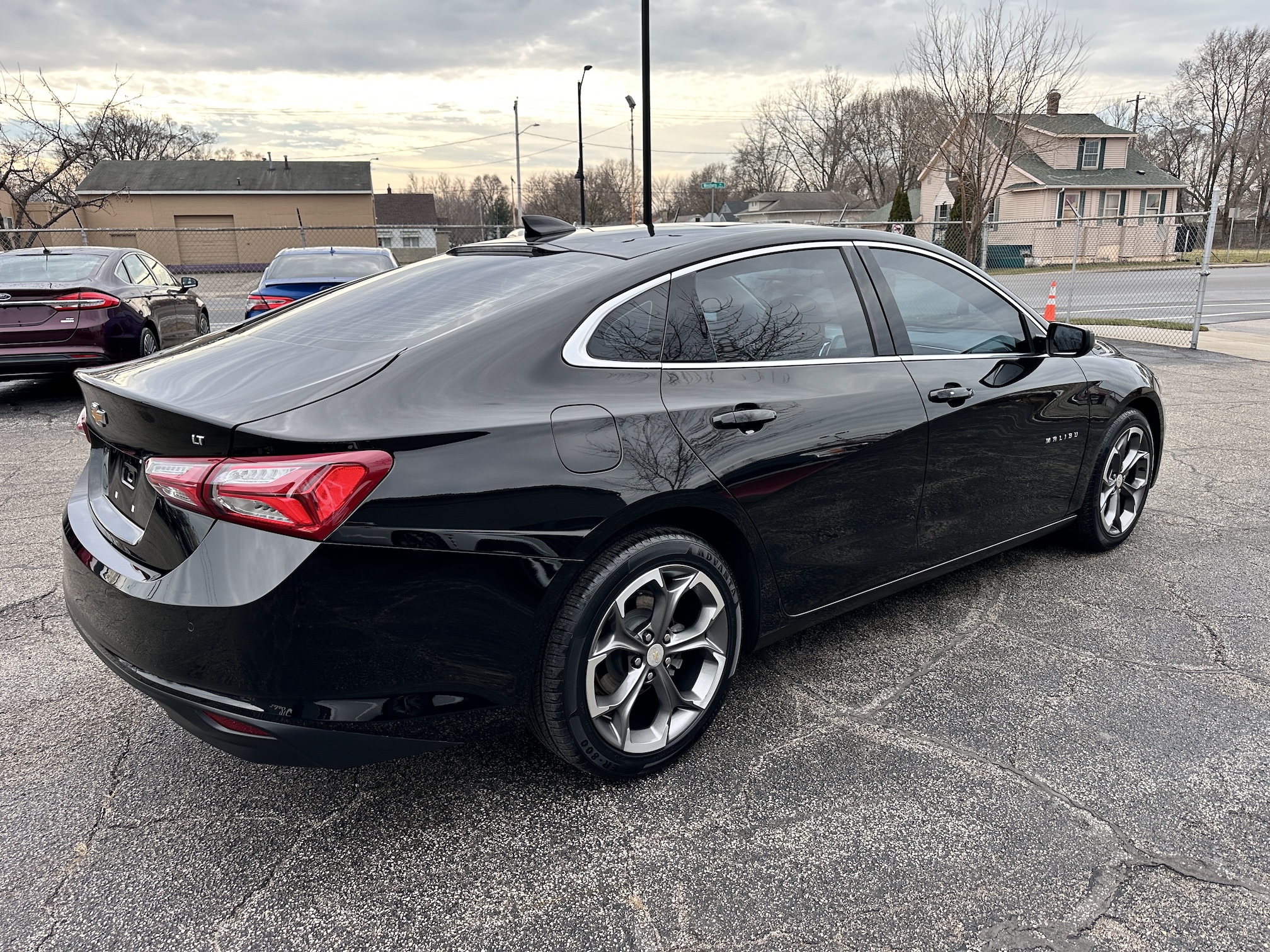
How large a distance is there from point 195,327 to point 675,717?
33.3 ft

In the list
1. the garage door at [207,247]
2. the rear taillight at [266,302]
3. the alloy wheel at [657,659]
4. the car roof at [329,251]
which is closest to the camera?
the alloy wheel at [657,659]

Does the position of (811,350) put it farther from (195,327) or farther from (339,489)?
(195,327)

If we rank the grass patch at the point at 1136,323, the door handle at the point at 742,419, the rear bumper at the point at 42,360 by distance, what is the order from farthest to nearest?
the grass patch at the point at 1136,323 → the rear bumper at the point at 42,360 → the door handle at the point at 742,419

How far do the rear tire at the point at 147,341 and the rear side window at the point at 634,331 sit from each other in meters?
7.49

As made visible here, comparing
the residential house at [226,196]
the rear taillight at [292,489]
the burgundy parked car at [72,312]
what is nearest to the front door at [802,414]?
the rear taillight at [292,489]

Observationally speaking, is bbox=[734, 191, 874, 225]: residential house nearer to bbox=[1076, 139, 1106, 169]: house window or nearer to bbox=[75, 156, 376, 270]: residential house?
bbox=[1076, 139, 1106, 169]: house window

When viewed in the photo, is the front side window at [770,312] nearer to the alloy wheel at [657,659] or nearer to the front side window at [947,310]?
the front side window at [947,310]

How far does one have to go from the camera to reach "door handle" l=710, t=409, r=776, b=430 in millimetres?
2631

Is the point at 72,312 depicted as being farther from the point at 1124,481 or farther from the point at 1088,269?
the point at 1088,269

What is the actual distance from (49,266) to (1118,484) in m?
9.56

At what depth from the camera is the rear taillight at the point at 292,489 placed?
197 cm

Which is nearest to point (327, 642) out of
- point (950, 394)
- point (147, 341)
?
point (950, 394)

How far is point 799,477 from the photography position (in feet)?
9.29

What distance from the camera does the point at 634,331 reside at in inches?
102
